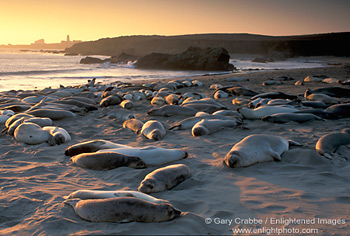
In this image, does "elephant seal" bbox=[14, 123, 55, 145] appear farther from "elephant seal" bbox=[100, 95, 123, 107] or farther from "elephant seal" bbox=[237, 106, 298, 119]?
"elephant seal" bbox=[237, 106, 298, 119]

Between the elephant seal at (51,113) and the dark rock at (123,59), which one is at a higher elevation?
the dark rock at (123,59)

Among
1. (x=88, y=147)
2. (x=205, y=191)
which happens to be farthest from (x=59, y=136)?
(x=205, y=191)

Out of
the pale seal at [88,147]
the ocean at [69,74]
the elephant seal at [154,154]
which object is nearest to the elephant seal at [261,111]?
the elephant seal at [154,154]

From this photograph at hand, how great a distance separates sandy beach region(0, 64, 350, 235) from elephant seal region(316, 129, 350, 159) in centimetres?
11

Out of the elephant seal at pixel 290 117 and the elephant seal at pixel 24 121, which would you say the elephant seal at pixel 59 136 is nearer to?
the elephant seal at pixel 24 121

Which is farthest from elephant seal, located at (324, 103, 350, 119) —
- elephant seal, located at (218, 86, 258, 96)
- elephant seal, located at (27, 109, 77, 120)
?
elephant seal, located at (27, 109, 77, 120)

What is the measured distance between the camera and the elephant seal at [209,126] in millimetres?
5641

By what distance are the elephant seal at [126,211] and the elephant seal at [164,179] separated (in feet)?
1.84

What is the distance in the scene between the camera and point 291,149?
4.44 metres

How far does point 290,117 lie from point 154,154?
3626mm

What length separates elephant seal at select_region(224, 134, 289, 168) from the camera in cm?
384

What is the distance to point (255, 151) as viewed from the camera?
13.1 feet

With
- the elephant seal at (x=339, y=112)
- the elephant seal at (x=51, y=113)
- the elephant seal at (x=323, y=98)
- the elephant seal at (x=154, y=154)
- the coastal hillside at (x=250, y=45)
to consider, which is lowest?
the elephant seal at (x=154, y=154)

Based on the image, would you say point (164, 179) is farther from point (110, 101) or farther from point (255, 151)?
point (110, 101)
